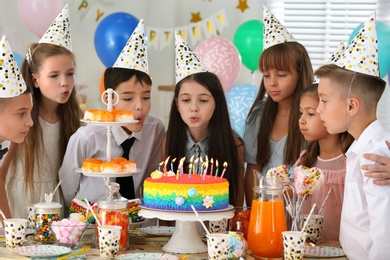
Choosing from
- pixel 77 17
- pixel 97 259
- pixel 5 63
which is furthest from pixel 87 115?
pixel 77 17

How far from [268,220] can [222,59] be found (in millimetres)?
2722

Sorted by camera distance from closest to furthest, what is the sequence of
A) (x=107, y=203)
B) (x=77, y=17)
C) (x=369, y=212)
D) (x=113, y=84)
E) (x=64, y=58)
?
(x=369, y=212) < (x=107, y=203) < (x=113, y=84) < (x=64, y=58) < (x=77, y=17)

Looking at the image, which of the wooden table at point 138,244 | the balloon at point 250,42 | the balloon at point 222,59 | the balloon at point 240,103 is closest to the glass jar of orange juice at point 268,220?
the wooden table at point 138,244

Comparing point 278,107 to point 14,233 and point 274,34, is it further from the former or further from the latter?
point 14,233

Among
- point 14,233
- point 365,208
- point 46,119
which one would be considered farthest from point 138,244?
point 46,119

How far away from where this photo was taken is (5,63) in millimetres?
2465

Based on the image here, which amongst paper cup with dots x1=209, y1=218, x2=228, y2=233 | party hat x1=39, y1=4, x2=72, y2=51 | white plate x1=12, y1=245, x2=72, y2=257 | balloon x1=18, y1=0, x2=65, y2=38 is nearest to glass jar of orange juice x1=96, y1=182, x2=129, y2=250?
white plate x1=12, y1=245, x2=72, y2=257

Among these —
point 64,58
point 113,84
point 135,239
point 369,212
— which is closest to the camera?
point 369,212

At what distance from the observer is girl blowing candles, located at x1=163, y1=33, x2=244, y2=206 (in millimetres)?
3021

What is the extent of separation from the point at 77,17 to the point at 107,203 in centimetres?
321

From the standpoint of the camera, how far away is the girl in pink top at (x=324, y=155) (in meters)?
2.72

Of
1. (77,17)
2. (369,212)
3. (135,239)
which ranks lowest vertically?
(135,239)

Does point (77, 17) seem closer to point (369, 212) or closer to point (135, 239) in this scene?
point (135, 239)

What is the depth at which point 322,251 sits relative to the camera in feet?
7.35
